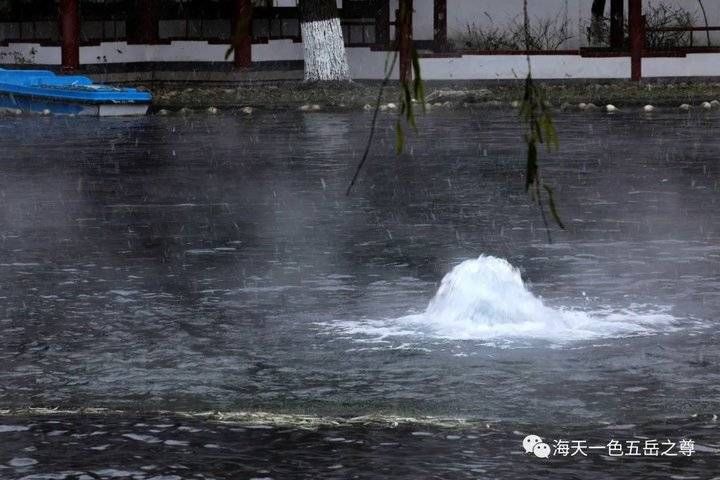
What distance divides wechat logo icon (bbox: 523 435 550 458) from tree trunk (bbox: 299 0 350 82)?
26.4 metres

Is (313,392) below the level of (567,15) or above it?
below

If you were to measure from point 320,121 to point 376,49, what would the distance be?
8.47 m

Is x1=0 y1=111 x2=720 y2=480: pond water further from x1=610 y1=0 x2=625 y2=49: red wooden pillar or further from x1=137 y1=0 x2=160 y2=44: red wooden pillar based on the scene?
x1=610 y1=0 x2=625 y2=49: red wooden pillar

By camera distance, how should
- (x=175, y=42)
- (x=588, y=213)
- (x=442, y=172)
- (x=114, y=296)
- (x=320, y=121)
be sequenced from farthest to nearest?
(x=175, y=42), (x=320, y=121), (x=442, y=172), (x=588, y=213), (x=114, y=296)

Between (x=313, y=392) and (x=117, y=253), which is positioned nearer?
(x=313, y=392)

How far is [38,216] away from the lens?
1535 centimetres

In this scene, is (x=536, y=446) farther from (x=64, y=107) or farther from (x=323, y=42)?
(x=323, y=42)

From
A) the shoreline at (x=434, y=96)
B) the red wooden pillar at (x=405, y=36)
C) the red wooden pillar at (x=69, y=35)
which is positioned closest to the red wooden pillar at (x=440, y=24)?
the shoreline at (x=434, y=96)

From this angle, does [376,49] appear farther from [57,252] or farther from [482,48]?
[57,252]

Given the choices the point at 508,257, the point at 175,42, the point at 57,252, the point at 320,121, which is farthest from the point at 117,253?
the point at 175,42

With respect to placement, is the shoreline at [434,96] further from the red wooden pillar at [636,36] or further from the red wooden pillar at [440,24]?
the red wooden pillar at [440,24]

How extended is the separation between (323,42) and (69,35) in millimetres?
5191

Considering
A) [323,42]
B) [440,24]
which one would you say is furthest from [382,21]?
[323,42]

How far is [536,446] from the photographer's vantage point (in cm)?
680
